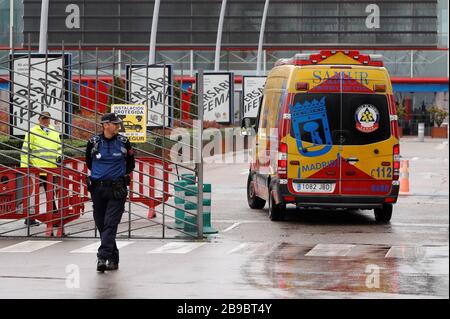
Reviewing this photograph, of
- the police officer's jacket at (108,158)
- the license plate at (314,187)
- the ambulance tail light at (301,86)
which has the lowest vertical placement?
the license plate at (314,187)

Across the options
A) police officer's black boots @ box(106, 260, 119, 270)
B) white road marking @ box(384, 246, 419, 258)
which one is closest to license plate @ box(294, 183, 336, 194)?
white road marking @ box(384, 246, 419, 258)

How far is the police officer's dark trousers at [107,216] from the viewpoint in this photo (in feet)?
47.8

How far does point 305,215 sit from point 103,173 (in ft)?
28.4

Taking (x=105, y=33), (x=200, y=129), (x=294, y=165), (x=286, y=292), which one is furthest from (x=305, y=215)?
(x=105, y=33)

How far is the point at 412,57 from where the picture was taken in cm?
8181

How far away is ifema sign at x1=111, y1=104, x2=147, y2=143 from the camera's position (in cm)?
Result: 2145

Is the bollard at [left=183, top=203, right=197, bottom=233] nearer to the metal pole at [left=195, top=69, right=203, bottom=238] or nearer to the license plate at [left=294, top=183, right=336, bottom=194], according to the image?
A: the metal pole at [left=195, top=69, right=203, bottom=238]

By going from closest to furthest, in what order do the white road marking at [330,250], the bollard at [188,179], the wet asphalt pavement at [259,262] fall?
1. the wet asphalt pavement at [259,262]
2. the white road marking at [330,250]
3. the bollard at [188,179]

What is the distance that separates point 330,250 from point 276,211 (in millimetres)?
4418

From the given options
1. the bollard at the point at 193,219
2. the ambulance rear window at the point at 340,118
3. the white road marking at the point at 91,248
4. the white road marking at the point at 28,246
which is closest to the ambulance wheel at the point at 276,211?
the ambulance rear window at the point at 340,118

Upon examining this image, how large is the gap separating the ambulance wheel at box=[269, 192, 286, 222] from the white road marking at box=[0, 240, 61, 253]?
457cm

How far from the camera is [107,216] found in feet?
48.3

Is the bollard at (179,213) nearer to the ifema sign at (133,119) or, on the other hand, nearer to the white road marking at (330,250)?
the ifema sign at (133,119)
